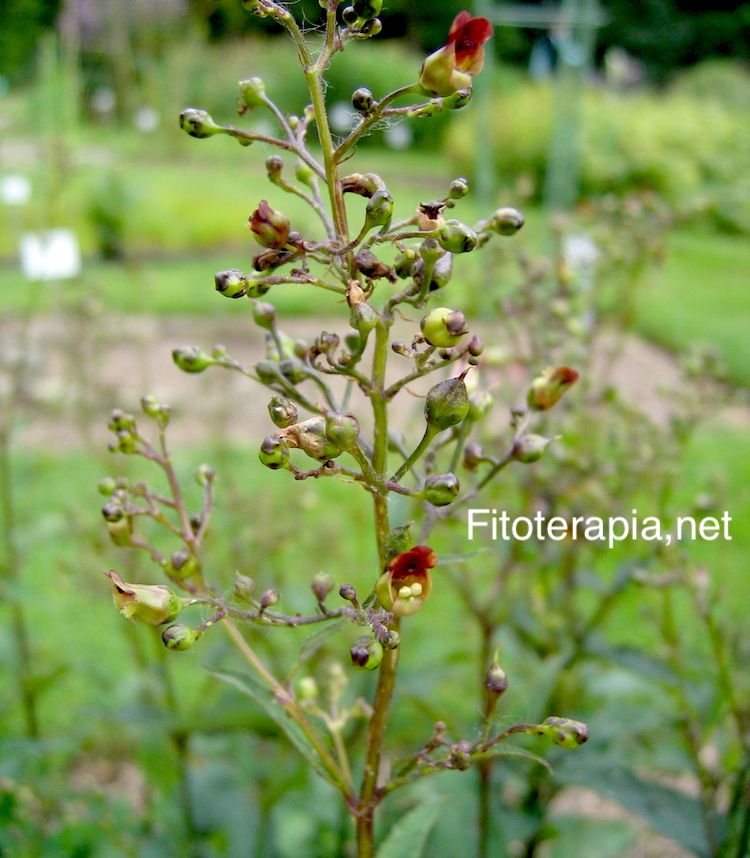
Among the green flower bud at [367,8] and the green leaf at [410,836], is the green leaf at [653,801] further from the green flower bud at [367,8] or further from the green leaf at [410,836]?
the green flower bud at [367,8]

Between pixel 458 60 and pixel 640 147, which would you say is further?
pixel 640 147

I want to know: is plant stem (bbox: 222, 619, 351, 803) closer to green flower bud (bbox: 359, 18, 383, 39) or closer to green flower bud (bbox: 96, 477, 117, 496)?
green flower bud (bbox: 96, 477, 117, 496)

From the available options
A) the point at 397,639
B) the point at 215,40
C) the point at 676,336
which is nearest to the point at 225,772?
the point at 397,639

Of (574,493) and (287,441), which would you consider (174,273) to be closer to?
(574,493)

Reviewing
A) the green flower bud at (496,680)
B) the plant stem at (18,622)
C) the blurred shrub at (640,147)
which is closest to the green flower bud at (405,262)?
the green flower bud at (496,680)

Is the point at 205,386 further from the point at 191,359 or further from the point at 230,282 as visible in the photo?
the point at 230,282

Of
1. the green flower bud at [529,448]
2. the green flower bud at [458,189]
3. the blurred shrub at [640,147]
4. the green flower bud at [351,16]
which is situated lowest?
the blurred shrub at [640,147]

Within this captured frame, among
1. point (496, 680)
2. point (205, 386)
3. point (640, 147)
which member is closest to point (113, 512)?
point (496, 680)
